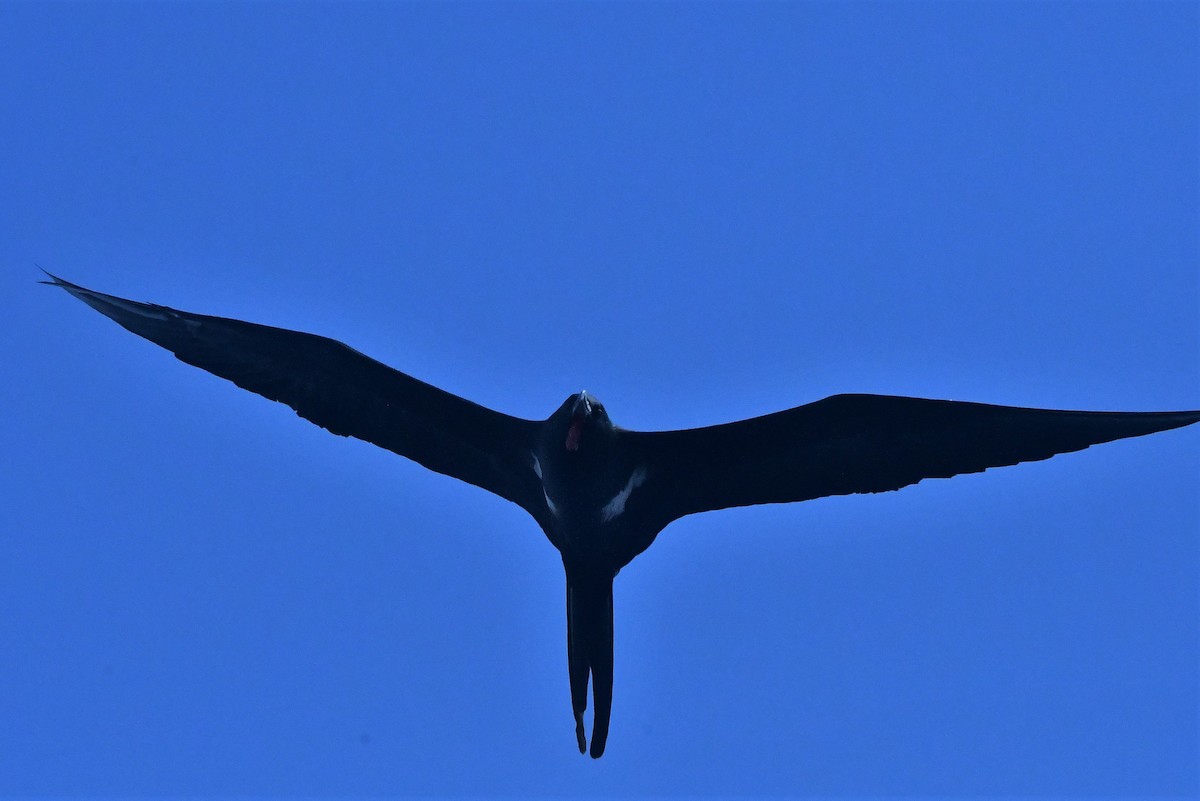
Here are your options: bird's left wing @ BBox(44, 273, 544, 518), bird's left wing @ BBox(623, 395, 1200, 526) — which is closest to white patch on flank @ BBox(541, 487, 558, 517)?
bird's left wing @ BBox(44, 273, 544, 518)

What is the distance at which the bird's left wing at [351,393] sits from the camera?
12156mm

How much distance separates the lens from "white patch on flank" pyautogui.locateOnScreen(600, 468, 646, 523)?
1198 centimetres

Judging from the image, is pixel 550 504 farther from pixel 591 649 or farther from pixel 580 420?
pixel 591 649

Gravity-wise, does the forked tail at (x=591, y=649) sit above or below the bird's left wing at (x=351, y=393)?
below

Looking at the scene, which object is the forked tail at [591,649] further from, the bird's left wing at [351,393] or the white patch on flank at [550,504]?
the bird's left wing at [351,393]

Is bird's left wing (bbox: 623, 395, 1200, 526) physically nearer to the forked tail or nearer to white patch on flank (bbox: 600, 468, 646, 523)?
white patch on flank (bbox: 600, 468, 646, 523)

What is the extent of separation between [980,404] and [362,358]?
510 cm

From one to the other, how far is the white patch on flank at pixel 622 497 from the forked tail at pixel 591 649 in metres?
0.55

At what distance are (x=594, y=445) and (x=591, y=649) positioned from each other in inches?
68.9

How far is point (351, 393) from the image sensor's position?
1247cm

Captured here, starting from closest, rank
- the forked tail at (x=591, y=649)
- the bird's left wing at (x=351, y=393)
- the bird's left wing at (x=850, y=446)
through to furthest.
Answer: the bird's left wing at (x=850, y=446) < the forked tail at (x=591, y=649) < the bird's left wing at (x=351, y=393)

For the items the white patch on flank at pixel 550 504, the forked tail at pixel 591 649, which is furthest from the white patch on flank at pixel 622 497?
the forked tail at pixel 591 649

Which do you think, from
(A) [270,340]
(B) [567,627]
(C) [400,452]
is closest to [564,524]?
(B) [567,627]

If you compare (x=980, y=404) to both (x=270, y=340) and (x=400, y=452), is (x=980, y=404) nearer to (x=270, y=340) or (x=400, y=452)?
(x=400, y=452)
